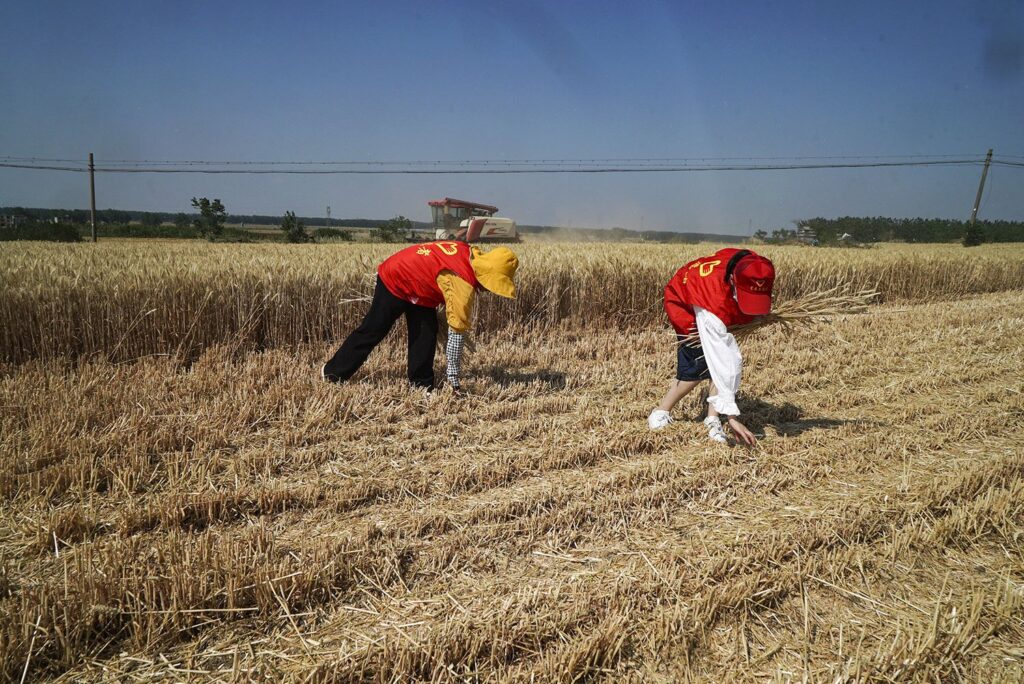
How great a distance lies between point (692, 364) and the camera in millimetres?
4645

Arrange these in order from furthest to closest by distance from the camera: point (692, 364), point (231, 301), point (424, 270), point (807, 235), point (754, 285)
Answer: point (807, 235), point (231, 301), point (424, 270), point (692, 364), point (754, 285)

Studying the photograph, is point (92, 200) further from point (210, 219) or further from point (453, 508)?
point (453, 508)

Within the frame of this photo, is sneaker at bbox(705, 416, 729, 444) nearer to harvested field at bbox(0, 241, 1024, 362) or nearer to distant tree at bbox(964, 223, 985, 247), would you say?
harvested field at bbox(0, 241, 1024, 362)

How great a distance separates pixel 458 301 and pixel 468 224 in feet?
79.4

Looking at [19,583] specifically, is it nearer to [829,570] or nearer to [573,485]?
[573,485]

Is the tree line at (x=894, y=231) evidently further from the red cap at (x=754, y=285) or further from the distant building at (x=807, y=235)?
the red cap at (x=754, y=285)

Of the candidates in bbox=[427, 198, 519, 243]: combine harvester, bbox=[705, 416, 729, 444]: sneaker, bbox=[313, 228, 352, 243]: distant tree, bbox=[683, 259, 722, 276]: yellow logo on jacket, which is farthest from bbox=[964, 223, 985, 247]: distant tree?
bbox=[683, 259, 722, 276]: yellow logo on jacket

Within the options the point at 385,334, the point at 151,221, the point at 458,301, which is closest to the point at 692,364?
the point at 458,301

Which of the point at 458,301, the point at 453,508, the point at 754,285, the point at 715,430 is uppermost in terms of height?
the point at 754,285

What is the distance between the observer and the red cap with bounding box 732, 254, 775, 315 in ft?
13.3

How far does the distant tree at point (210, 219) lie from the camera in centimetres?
3170

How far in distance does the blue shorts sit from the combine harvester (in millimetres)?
22567

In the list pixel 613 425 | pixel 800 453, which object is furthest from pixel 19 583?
pixel 800 453

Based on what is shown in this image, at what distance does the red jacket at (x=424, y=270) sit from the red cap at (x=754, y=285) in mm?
2222
